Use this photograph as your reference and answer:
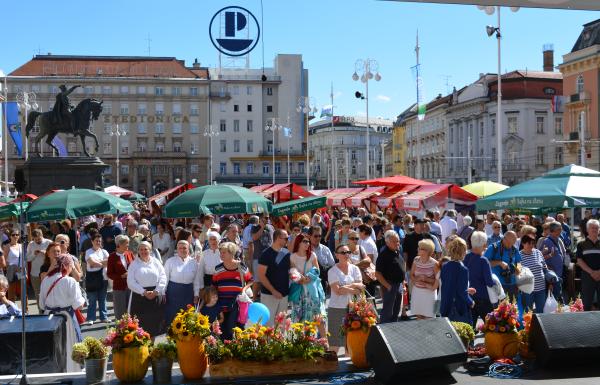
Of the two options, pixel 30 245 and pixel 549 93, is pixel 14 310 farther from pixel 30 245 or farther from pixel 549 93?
pixel 549 93

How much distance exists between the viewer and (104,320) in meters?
14.7

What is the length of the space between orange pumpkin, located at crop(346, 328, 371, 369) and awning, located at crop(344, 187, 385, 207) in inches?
831

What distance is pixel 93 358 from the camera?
27.2 ft

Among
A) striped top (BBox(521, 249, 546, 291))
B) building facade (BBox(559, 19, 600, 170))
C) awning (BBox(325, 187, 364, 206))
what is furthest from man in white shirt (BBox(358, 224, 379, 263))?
building facade (BBox(559, 19, 600, 170))

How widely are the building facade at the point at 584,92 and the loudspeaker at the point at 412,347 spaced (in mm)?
56292

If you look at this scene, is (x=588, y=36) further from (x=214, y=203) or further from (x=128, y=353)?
(x=128, y=353)

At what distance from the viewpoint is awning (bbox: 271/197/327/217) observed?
65.3ft

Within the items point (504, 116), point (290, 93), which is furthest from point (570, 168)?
point (290, 93)

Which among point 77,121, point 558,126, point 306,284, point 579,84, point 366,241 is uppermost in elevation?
point 579,84

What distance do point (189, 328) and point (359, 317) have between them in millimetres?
1867

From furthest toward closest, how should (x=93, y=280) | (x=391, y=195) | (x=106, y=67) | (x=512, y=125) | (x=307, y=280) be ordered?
(x=106, y=67)
(x=512, y=125)
(x=391, y=195)
(x=93, y=280)
(x=307, y=280)

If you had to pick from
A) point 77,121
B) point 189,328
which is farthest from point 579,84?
point 189,328

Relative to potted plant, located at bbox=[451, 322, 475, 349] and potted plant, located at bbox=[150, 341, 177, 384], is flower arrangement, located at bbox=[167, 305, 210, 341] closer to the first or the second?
potted plant, located at bbox=[150, 341, 177, 384]

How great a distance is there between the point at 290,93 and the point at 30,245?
92785mm
